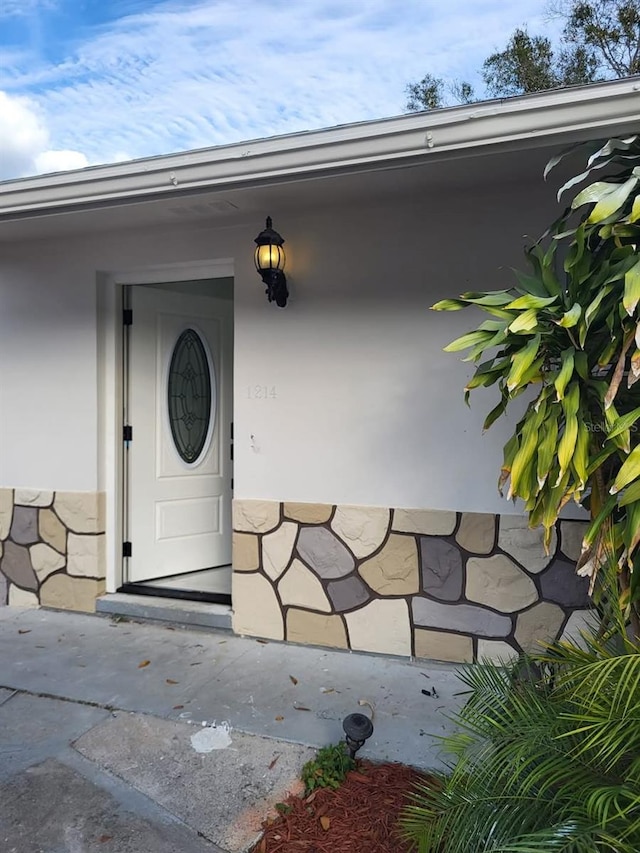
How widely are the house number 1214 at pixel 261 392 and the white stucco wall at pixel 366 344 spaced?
0.01m

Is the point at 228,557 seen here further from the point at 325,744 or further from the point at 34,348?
the point at 325,744

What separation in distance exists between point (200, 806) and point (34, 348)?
3153 mm

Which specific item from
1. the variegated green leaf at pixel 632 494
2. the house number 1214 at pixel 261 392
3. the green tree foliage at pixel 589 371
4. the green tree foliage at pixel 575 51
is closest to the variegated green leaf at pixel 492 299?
the green tree foliage at pixel 589 371

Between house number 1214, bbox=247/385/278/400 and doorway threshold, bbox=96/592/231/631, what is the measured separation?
50.6 inches

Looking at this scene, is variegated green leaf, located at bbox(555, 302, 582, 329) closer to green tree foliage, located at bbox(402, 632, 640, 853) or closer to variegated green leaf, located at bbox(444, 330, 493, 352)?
variegated green leaf, located at bbox(444, 330, 493, 352)

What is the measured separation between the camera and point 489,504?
3166 mm

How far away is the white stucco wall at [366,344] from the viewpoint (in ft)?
10.4

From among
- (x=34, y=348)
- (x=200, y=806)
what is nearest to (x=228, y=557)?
(x=34, y=348)

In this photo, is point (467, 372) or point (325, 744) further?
point (467, 372)

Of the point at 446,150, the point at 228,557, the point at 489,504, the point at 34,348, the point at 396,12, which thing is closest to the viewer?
the point at 446,150

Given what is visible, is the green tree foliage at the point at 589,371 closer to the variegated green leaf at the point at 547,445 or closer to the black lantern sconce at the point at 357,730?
the variegated green leaf at the point at 547,445

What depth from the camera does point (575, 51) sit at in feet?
26.6

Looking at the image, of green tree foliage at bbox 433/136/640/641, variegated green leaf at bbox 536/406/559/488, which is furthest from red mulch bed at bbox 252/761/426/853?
variegated green leaf at bbox 536/406/559/488

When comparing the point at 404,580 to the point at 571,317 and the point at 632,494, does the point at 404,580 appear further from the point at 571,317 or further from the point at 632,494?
the point at 571,317
